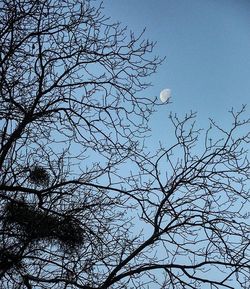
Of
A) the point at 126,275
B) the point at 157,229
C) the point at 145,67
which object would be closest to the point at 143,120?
the point at 145,67

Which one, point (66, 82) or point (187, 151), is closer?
point (187, 151)

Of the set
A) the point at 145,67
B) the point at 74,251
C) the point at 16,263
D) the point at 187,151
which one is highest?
the point at 145,67

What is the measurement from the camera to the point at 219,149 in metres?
3.57

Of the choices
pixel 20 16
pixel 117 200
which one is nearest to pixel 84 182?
pixel 117 200

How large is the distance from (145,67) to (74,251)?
4.70ft

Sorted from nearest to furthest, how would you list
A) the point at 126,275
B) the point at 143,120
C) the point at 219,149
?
the point at 126,275, the point at 219,149, the point at 143,120

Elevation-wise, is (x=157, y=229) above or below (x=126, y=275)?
above

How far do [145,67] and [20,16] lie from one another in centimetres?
98

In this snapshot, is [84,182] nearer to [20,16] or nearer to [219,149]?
[219,149]

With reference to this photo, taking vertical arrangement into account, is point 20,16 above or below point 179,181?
above

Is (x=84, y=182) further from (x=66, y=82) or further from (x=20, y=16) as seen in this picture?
(x=20, y=16)

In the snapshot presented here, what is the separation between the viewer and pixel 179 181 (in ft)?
11.5

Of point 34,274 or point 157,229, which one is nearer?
point 157,229

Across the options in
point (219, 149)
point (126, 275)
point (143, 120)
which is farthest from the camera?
point (143, 120)
